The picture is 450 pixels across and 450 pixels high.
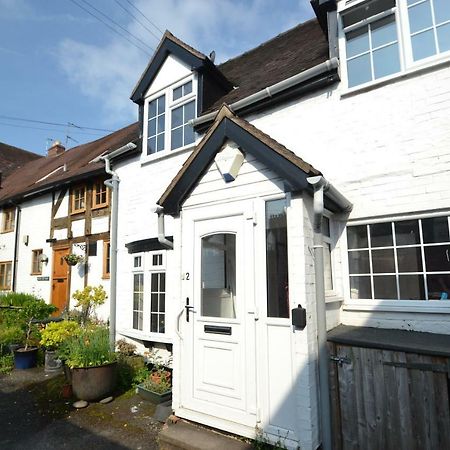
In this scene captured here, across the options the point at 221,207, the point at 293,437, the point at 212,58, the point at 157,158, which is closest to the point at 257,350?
the point at 293,437

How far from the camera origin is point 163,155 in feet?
25.6

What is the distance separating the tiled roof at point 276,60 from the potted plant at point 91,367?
16.9ft

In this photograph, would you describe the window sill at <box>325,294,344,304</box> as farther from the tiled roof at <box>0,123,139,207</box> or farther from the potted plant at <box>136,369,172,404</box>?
the tiled roof at <box>0,123,139,207</box>

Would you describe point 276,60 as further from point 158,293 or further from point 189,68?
point 158,293

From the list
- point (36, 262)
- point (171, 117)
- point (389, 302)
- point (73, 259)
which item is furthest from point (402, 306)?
point (36, 262)

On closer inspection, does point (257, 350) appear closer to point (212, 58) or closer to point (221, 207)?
point (221, 207)

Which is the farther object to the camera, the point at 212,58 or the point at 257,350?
the point at 212,58

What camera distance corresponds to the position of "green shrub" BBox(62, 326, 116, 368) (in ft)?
18.9

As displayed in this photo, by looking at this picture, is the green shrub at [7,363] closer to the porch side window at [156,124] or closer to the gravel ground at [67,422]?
the gravel ground at [67,422]

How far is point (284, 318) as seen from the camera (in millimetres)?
3889

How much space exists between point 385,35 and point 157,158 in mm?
5096

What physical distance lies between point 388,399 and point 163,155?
6.34 meters

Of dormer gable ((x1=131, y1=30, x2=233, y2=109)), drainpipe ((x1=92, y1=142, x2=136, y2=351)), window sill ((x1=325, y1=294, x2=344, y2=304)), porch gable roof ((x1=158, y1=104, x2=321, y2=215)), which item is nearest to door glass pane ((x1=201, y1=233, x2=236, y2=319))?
porch gable roof ((x1=158, y1=104, x2=321, y2=215))

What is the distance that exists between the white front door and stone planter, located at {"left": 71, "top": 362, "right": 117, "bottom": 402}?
1940 millimetres
